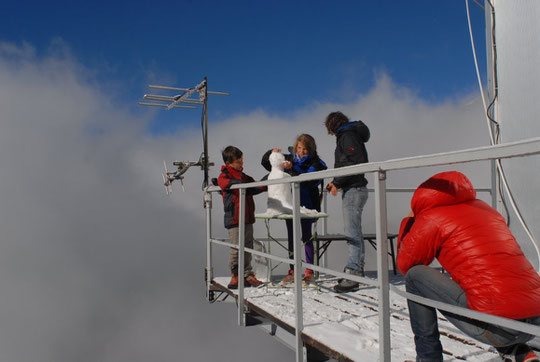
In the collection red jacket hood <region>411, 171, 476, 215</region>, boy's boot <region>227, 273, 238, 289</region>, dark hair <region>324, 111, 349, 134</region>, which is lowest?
boy's boot <region>227, 273, 238, 289</region>

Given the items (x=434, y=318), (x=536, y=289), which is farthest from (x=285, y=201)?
(x=536, y=289)

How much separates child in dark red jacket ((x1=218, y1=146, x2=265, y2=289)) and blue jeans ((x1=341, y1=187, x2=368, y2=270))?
908mm

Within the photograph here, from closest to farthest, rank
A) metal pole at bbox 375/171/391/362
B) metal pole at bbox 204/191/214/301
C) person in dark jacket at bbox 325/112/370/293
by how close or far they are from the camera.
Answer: metal pole at bbox 375/171/391/362, person in dark jacket at bbox 325/112/370/293, metal pole at bbox 204/191/214/301

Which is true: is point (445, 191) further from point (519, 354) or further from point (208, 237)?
point (208, 237)

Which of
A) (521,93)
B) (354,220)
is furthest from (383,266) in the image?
(521,93)

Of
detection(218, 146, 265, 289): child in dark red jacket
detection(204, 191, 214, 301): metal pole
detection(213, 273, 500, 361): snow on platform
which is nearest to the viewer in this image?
detection(213, 273, 500, 361): snow on platform

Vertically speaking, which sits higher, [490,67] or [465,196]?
[490,67]

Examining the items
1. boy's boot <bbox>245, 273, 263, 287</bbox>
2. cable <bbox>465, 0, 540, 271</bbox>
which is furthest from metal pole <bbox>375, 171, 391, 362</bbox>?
boy's boot <bbox>245, 273, 263, 287</bbox>

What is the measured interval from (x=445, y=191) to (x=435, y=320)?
24.1 inches

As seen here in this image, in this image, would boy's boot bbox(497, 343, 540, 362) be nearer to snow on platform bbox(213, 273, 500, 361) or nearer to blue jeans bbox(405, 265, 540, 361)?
blue jeans bbox(405, 265, 540, 361)

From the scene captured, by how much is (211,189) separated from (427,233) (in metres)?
3.30

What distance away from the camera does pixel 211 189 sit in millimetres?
4906

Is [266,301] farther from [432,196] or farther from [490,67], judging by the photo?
[490,67]

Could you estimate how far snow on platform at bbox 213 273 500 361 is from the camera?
248 centimetres
